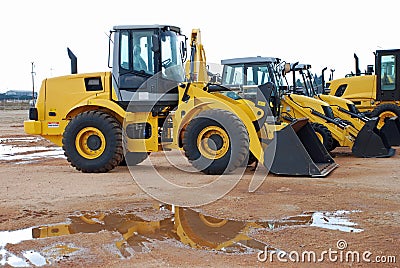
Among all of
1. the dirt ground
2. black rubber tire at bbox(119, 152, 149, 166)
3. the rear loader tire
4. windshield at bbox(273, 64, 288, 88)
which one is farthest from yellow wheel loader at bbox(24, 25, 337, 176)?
the rear loader tire

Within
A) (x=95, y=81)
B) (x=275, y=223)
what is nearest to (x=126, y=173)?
(x=95, y=81)

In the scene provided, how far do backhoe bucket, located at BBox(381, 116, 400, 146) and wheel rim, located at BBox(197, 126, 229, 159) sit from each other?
8.00 meters

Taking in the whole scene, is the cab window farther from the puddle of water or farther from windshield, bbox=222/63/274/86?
the puddle of water

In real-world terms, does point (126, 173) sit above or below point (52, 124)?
below

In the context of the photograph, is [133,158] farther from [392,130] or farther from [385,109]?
[385,109]

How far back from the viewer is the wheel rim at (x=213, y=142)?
1252cm

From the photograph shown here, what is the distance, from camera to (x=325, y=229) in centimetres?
753

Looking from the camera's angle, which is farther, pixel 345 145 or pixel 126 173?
pixel 345 145

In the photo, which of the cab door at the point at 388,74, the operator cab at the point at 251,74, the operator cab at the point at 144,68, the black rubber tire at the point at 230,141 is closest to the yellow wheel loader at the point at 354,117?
the operator cab at the point at 251,74

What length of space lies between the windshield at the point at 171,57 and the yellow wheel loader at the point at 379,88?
871 centimetres

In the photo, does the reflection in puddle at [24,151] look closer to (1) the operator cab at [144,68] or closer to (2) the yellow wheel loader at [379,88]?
(1) the operator cab at [144,68]

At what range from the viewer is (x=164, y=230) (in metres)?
7.70

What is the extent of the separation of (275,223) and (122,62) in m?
6.76

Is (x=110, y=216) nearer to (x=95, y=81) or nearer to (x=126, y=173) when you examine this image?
(x=126, y=173)
